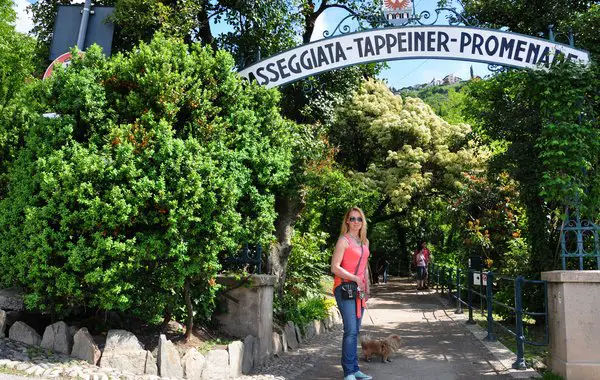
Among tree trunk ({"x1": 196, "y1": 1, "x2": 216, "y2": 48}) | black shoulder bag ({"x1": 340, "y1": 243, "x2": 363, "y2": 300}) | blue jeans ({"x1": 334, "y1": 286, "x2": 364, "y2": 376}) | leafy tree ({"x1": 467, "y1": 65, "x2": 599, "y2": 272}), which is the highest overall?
tree trunk ({"x1": 196, "y1": 1, "x2": 216, "y2": 48})

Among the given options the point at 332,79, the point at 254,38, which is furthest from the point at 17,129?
the point at 332,79

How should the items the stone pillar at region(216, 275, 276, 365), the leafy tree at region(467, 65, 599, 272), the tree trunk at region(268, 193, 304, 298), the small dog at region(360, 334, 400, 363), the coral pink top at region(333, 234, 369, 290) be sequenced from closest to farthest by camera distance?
the coral pink top at region(333, 234, 369, 290), the leafy tree at region(467, 65, 599, 272), the stone pillar at region(216, 275, 276, 365), the small dog at region(360, 334, 400, 363), the tree trunk at region(268, 193, 304, 298)

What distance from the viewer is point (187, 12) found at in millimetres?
8969

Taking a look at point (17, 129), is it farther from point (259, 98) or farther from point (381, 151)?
point (381, 151)

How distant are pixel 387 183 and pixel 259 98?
46.3 feet

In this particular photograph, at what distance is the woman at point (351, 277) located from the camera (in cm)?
614

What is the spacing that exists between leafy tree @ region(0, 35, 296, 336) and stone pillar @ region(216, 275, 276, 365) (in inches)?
18.9

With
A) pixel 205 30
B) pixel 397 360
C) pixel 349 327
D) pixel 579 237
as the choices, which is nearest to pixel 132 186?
pixel 349 327

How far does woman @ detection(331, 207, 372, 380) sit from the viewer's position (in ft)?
20.1

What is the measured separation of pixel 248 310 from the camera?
729 cm

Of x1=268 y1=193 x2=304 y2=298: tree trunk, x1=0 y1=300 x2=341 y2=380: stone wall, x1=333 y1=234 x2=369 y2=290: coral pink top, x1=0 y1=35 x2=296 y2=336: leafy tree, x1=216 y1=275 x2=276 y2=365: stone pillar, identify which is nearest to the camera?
x1=0 y1=300 x2=341 y2=380: stone wall

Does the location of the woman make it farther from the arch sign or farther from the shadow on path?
the arch sign

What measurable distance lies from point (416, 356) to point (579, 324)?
272cm

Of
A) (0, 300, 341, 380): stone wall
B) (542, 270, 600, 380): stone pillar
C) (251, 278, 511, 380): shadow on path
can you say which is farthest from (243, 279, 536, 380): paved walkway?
(542, 270, 600, 380): stone pillar
